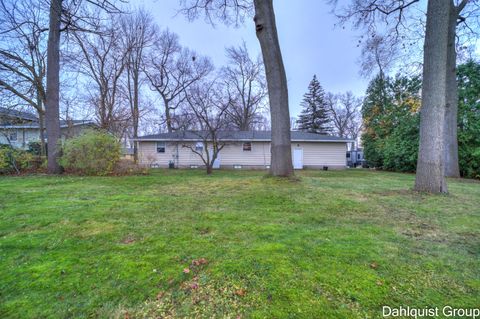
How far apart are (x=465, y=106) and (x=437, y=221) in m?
13.5

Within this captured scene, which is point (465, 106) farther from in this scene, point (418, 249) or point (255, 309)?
point (255, 309)

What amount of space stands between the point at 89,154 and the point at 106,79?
953 cm

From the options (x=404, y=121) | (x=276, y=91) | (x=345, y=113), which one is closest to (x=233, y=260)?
(x=276, y=91)

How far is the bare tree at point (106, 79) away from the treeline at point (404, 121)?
799 inches

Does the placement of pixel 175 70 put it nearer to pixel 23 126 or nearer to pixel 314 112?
pixel 23 126

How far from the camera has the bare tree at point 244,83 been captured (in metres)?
25.2

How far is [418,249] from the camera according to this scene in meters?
2.67

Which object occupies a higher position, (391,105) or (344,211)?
(391,105)

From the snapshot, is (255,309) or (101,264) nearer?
(255,309)

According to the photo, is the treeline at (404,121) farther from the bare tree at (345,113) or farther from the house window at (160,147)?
the house window at (160,147)

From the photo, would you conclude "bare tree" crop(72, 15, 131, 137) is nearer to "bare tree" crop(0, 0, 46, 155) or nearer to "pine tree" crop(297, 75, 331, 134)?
"bare tree" crop(0, 0, 46, 155)

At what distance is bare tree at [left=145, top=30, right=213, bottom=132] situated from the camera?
22125mm

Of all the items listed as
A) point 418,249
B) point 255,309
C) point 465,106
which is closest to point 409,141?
point 465,106

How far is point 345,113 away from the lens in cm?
3594
